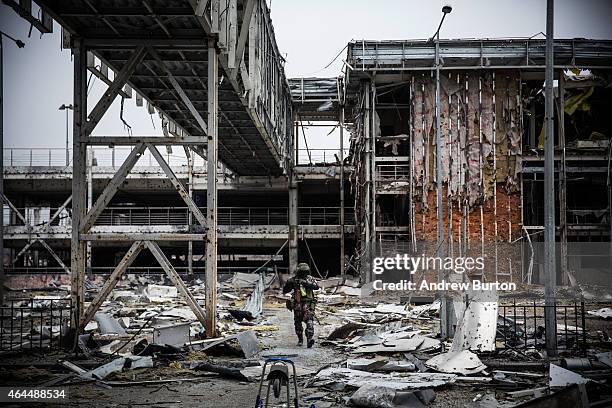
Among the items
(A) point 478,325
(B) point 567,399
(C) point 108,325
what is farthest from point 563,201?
(B) point 567,399

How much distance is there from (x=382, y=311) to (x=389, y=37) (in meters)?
14.4

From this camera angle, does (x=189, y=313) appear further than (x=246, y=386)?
Yes

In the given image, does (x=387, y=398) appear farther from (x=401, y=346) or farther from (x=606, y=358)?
(x=606, y=358)

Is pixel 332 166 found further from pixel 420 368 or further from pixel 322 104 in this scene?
pixel 420 368

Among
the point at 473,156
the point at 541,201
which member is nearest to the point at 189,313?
the point at 473,156

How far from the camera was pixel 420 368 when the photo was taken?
9703 millimetres

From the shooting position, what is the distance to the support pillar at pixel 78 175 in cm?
1173

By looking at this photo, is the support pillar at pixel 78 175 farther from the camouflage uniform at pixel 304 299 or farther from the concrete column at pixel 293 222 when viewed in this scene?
the concrete column at pixel 293 222

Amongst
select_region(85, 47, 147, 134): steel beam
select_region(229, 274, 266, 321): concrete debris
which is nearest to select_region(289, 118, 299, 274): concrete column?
select_region(229, 274, 266, 321): concrete debris

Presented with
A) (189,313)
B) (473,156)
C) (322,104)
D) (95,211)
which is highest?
(322,104)

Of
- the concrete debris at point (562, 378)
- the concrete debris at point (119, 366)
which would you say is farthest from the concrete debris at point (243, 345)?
the concrete debris at point (562, 378)

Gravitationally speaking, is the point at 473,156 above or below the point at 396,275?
above

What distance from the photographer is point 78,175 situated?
464 inches

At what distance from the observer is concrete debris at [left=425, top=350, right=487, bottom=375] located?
Answer: 9320 mm
